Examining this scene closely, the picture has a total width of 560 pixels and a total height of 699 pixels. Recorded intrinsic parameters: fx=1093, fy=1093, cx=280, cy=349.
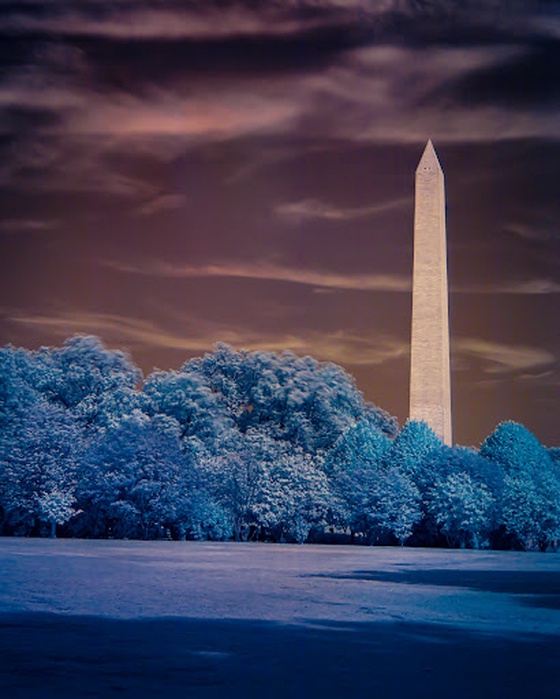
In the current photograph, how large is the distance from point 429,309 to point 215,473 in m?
12.6

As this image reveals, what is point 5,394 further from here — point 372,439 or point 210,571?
point 210,571

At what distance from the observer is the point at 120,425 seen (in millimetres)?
51375

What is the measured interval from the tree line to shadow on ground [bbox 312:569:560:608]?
941 inches

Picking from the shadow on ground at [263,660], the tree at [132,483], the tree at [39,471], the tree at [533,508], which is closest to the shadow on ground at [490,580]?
the shadow on ground at [263,660]

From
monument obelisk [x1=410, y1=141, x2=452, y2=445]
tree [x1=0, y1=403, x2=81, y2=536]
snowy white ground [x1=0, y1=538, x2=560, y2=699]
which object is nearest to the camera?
snowy white ground [x1=0, y1=538, x2=560, y2=699]

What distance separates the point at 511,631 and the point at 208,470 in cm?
4043

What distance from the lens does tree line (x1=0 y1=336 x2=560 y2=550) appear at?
162 feet

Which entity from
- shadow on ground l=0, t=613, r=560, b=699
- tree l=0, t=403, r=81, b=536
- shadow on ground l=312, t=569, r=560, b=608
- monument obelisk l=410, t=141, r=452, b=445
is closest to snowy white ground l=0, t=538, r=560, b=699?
shadow on ground l=0, t=613, r=560, b=699

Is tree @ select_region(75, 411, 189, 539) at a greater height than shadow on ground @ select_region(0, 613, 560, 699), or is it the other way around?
tree @ select_region(75, 411, 189, 539)

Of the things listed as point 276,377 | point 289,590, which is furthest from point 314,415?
point 289,590

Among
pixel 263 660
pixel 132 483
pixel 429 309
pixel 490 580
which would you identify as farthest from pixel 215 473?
pixel 263 660

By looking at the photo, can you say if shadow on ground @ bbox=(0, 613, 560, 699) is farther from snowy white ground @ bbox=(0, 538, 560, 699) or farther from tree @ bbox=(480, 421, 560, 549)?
tree @ bbox=(480, 421, 560, 549)

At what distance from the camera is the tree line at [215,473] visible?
4938cm

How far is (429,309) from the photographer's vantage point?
5072 cm
